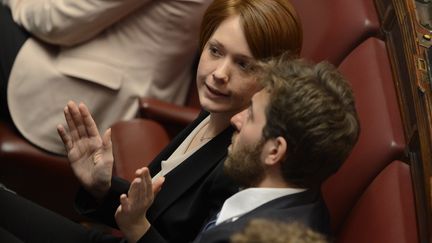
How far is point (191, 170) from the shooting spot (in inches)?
43.3

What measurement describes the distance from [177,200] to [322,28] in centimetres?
43

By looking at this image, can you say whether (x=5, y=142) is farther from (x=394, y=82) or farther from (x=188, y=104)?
(x=394, y=82)

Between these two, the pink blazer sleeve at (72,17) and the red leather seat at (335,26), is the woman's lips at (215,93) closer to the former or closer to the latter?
the red leather seat at (335,26)

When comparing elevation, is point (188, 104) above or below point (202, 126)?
below

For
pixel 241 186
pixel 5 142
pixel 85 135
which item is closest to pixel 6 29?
pixel 5 142

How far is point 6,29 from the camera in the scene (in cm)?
154

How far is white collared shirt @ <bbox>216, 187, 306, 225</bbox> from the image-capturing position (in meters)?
0.89

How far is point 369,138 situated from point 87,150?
42cm

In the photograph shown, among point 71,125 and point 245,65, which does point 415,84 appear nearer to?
point 245,65

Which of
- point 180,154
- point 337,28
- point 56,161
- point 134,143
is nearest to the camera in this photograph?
point 180,154

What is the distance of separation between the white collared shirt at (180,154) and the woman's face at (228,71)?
0.07 metres

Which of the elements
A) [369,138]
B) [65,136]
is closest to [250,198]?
[369,138]

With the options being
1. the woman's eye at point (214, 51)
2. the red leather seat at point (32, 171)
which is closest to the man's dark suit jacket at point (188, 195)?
the woman's eye at point (214, 51)

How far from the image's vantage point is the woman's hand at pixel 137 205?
37.6 inches
